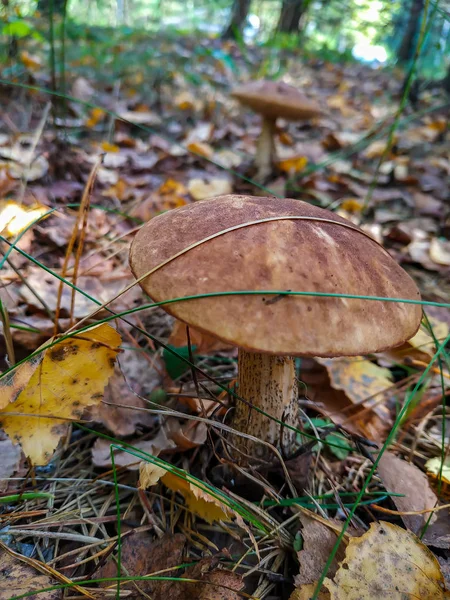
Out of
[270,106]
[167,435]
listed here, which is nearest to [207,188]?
[270,106]

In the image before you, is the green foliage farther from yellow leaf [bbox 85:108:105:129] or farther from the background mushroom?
yellow leaf [bbox 85:108:105:129]

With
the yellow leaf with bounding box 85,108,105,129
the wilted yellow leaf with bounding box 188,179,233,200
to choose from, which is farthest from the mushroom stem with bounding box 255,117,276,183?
the yellow leaf with bounding box 85,108,105,129

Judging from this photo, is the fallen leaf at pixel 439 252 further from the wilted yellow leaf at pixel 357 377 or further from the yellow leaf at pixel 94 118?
the yellow leaf at pixel 94 118

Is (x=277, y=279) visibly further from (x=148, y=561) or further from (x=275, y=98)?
(x=275, y=98)

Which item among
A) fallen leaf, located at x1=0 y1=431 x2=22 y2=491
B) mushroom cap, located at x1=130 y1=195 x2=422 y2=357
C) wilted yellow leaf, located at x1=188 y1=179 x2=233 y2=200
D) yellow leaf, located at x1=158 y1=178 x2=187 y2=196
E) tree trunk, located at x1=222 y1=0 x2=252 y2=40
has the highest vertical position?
tree trunk, located at x1=222 y1=0 x2=252 y2=40

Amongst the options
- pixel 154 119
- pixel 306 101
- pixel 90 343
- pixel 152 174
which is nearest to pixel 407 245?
pixel 306 101

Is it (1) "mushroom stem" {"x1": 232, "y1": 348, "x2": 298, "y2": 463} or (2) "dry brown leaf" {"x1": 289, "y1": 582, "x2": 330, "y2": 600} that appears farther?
(1) "mushroom stem" {"x1": 232, "y1": 348, "x2": 298, "y2": 463}
